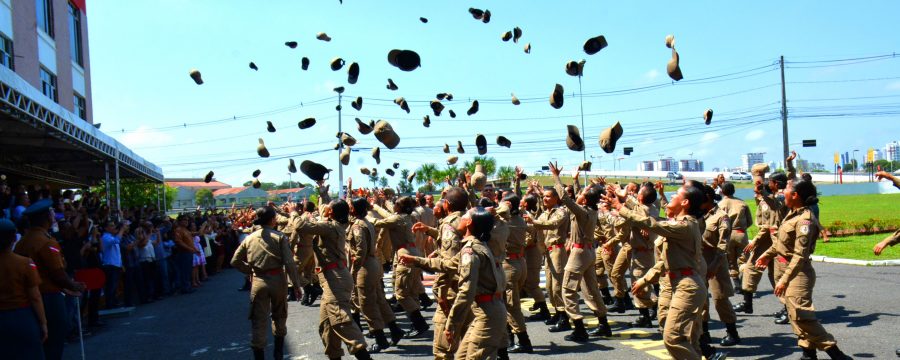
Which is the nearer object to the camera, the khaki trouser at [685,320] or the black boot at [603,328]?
the khaki trouser at [685,320]

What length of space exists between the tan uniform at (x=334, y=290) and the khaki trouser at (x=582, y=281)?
2616mm

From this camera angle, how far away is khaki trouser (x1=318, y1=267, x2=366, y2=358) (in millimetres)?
6699

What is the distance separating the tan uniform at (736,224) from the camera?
10039 millimetres

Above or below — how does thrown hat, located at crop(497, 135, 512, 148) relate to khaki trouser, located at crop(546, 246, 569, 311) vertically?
above

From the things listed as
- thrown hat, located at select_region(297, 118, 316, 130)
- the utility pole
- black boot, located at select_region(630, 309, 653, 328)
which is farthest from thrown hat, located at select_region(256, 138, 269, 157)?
the utility pole

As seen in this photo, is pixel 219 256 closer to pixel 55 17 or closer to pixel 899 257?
pixel 55 17

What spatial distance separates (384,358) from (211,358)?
2080mm

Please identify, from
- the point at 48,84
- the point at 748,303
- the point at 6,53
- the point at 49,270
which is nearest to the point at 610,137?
the point at 748,303

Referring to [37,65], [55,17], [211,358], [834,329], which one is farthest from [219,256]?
[834,329]

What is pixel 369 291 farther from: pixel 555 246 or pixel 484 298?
pixel 484 298

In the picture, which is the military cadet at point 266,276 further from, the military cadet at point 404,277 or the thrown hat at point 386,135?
the thrown hat at point 386,135

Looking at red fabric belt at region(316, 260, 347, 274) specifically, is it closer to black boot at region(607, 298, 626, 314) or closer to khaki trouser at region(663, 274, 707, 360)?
khaki trouser at region(663, 274, 707, 360)

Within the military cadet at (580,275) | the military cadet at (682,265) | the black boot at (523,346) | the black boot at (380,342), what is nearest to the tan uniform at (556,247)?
the military cadet at (580,275)

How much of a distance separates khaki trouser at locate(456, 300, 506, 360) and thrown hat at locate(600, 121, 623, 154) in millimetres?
4782
